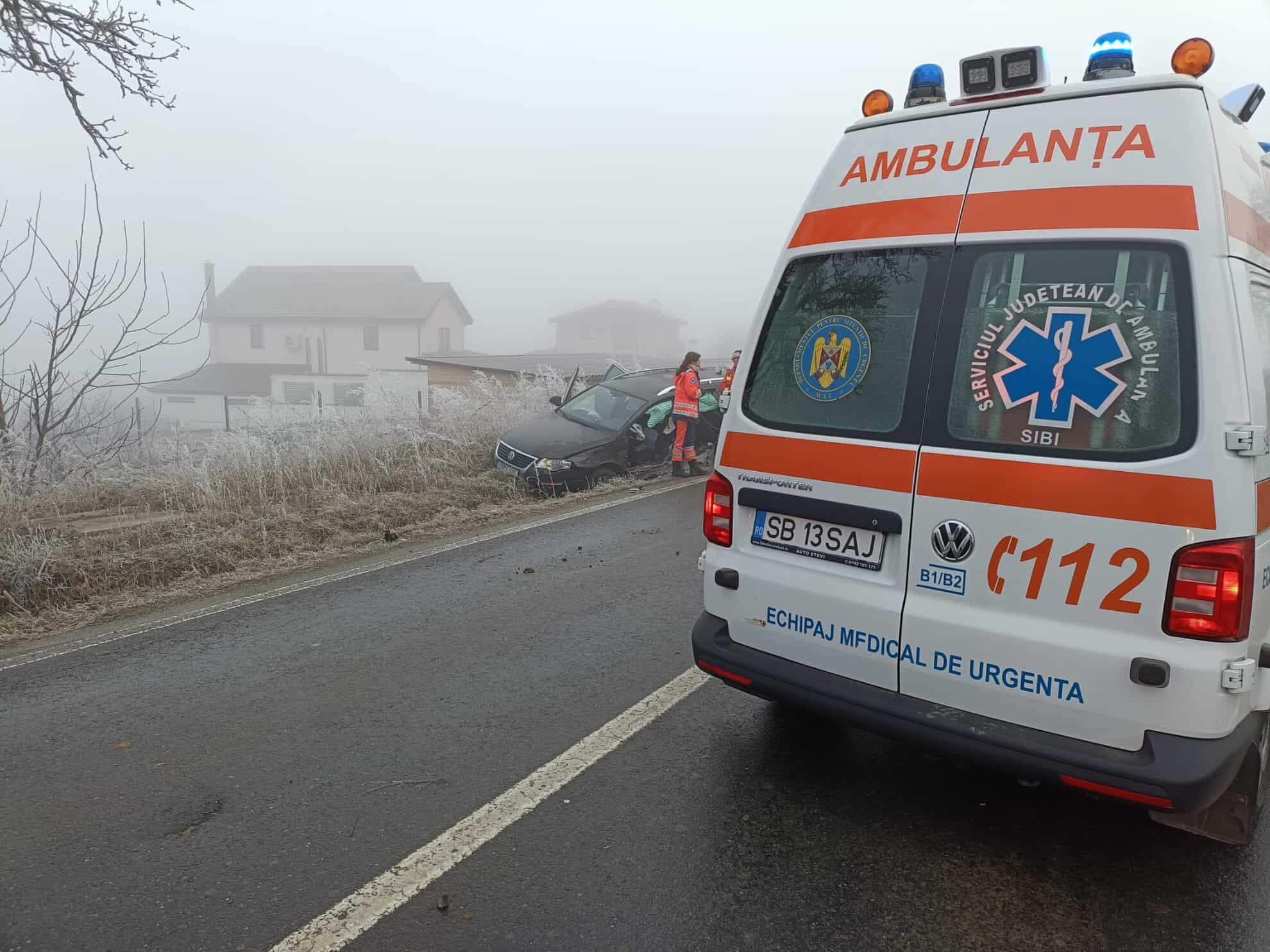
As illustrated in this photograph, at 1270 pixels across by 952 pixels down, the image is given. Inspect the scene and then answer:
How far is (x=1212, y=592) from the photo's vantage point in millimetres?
2334

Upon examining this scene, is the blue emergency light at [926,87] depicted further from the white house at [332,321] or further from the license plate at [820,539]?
the white house at [332,321]

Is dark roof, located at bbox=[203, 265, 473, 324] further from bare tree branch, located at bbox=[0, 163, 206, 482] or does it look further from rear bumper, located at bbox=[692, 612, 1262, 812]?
rear bumper, located at bbox=[692, 612, 1262, 812]

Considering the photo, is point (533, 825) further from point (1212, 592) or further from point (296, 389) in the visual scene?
point (296, 389)

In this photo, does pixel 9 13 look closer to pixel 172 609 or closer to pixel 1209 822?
pixel 172 609

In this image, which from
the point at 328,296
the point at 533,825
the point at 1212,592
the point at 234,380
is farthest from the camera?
the point at 328,296

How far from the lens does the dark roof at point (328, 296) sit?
197 feet

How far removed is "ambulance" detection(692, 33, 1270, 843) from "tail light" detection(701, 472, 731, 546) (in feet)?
0.38

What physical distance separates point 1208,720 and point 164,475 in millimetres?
9618

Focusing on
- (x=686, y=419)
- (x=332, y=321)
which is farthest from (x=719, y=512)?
(x=332, y=321)

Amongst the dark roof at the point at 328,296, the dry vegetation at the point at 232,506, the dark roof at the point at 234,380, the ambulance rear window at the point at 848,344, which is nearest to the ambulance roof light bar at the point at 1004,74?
the ambulance rear window at the point at 848,344

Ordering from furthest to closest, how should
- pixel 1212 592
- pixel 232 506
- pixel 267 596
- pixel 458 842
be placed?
pixel 232 506, pixel 267 596, pixel 458 842, pixel 1212 592

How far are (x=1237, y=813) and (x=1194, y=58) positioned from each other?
97.5 inches

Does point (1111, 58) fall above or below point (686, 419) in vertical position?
above

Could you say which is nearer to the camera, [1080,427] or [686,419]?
[1080,427]
